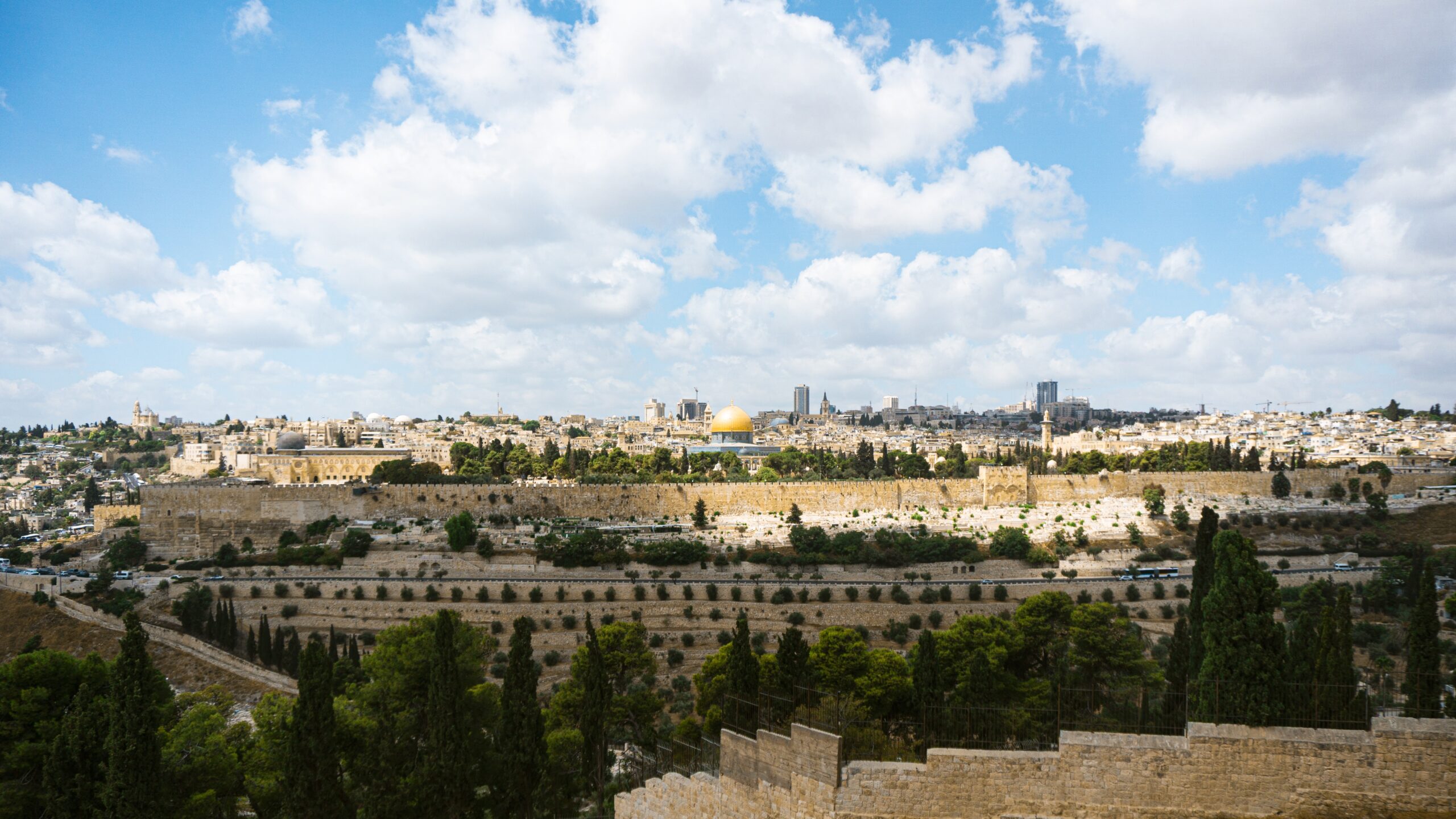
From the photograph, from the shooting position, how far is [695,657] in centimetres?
2475

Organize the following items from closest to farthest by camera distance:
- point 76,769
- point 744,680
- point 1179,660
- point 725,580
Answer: point 76,769
point 744,680
point 1179,660
point 725,580

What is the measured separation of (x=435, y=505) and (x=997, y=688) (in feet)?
109

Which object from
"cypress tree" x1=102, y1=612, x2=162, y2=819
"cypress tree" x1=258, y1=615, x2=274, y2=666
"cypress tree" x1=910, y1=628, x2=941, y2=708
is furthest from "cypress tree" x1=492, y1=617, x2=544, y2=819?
"cypress tree" x1=258, y1=615, x2=274, y2=666

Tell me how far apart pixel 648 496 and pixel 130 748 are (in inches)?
1295

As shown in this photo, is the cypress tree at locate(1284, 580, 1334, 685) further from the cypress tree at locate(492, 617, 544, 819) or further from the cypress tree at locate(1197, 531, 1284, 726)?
the cypress tree at locate(492, 617, 544, 819)

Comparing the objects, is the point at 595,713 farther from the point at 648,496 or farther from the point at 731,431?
the point at 731,431

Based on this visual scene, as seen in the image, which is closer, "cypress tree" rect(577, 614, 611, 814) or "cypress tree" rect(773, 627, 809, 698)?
"cypress tree" rect(577, 614, 611, 814)

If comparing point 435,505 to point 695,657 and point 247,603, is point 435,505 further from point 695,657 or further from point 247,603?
point 695,657

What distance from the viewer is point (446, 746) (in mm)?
10219

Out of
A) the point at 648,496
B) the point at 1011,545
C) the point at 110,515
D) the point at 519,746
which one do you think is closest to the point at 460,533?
the point at 648,496

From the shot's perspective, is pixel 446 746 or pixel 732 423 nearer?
pixel 446 746

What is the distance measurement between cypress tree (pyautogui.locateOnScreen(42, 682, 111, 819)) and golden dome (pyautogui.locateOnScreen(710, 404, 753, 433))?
71285 mm

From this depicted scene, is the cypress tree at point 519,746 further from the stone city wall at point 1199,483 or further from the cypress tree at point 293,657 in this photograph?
the stone city wall at point 1199,483

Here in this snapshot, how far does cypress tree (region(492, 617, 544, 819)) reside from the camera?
10.8 meters
